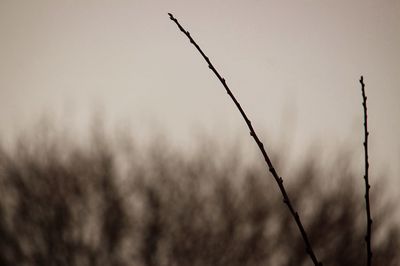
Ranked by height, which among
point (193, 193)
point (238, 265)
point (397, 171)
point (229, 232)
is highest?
point (397, 171)

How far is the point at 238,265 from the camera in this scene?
1.25 meters

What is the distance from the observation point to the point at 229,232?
124cm

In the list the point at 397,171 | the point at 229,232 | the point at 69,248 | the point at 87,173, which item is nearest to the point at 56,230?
the point at 69,248

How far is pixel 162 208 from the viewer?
1.21 meters

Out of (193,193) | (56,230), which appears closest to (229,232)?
(193,193)

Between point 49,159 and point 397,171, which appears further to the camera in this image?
point 397,171

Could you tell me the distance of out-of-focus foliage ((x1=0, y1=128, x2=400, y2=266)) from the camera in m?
1.15

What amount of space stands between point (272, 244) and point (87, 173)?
0.85 metres

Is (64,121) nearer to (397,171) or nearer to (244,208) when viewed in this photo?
(244,208)

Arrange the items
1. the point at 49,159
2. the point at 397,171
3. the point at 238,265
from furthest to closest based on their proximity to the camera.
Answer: the point at 397,171 → the point at 238,265 → the point at 49,159

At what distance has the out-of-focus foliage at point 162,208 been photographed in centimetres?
115

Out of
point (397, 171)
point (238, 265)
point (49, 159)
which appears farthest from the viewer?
point (397, 171)

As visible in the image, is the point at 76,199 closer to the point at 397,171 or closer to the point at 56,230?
the point at 56,230

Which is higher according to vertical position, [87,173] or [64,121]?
[64,121]
